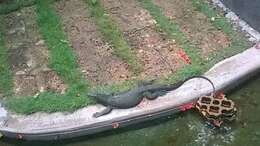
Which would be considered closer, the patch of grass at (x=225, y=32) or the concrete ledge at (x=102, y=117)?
the concrete ledge at (x=102, y=117)

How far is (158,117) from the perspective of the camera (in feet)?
28.5

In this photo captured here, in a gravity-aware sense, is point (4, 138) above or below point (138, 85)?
below

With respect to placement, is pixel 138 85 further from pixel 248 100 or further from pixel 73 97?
pixel 248 100

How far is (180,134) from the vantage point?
28.2ft

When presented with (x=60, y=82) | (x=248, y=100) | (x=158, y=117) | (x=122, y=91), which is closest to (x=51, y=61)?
(x=60, y=82)

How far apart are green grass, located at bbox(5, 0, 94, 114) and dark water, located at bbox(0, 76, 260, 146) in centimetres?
58

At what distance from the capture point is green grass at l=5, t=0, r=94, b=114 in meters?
8.73

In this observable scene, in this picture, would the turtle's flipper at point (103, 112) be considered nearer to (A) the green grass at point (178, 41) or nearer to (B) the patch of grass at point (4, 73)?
(A) the green grass at point (178, 41)

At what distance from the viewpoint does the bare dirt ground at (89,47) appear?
932 cm

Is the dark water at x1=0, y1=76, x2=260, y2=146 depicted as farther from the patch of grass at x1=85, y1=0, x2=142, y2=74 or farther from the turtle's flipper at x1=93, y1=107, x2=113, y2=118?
the patch of grass at x1=85, y1=0, x2=142, y2=74

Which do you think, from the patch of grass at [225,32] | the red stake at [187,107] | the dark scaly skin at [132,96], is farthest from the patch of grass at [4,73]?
the patch of grass at [225,32]

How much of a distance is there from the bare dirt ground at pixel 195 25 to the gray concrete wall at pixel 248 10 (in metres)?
0.59

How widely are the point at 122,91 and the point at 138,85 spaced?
0.29 meters

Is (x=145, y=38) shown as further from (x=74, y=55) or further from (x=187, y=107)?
(x=187, y=107)
